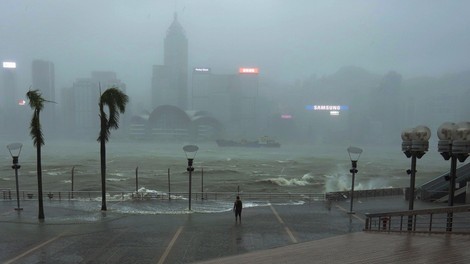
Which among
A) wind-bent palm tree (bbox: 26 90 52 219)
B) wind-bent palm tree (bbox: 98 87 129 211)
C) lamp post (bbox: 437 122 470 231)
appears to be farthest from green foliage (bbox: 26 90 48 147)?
lamp post (bbox: 437 122 470 231)

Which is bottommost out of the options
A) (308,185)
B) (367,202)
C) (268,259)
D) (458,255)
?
(308,185)

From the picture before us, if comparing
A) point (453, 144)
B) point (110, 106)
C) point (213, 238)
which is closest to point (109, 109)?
point (110, 106)

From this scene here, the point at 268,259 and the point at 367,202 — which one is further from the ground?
the point at 268,259

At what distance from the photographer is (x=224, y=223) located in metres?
15.6

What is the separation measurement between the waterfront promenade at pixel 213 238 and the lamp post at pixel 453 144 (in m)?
3.13

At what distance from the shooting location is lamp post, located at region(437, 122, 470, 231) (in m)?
11.0

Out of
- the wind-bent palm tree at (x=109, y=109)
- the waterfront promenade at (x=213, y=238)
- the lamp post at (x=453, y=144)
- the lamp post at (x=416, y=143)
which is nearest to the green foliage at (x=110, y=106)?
the wind-bent palm tree at (x=109, y=109)

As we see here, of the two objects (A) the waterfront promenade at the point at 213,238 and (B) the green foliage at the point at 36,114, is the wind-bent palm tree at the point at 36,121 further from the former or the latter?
(A) the waterfront promenade at the point at 213,238

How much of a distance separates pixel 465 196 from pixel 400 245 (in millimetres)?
15502

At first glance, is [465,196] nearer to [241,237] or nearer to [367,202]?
[367,202]

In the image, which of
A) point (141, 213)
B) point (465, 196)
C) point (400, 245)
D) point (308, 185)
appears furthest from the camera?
point (308, 185)

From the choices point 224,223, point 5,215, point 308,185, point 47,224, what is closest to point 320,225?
point 224,223

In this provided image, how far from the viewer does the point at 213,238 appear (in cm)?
1273

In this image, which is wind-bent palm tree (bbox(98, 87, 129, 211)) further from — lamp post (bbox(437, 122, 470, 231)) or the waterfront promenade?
lamp post (bbox(437, 122, 470, 231))
